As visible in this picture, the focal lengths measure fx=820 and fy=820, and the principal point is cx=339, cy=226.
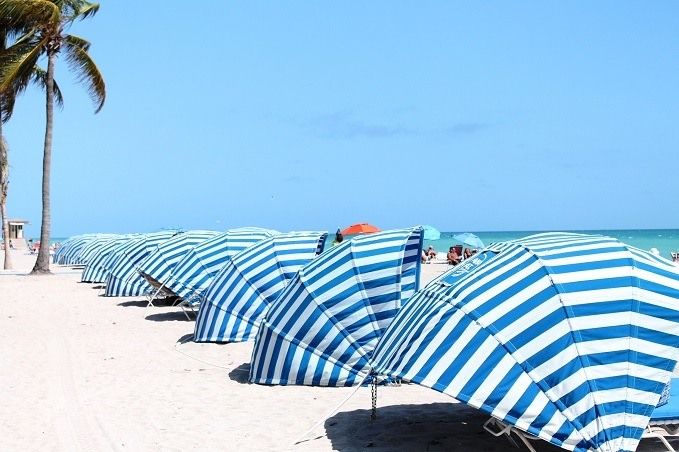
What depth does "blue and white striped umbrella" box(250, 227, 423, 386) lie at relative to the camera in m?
8.34

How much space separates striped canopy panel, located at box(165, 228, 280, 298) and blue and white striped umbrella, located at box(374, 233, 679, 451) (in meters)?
8.40

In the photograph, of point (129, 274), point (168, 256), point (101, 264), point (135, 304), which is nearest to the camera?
point (168, 256)

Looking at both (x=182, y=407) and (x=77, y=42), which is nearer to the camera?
(x=182, y=407)

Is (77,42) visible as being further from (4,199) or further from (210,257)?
(210,257)

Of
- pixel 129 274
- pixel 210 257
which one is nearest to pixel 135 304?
pixel 129 274

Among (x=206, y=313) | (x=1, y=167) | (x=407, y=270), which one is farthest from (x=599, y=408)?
(x=1, y=167)

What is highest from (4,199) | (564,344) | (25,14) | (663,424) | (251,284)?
(25,14)

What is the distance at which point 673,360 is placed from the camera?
19.0 ft

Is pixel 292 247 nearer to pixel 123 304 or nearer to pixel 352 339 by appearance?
pixel 352 339

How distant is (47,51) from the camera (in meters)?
26.8

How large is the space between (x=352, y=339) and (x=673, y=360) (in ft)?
11.1

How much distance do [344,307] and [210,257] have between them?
6731 millimetres

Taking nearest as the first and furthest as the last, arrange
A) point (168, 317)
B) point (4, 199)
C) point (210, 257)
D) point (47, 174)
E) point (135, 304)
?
1. point (210, 257)
2. point (168, 317)
3. point (135, 304)
4. point (47, 174)
5. point (4, 199)

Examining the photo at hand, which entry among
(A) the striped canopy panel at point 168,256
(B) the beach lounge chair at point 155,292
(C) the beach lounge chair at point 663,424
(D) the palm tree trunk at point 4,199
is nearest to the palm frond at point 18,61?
(D) the palm tree trunk at point 4,199
